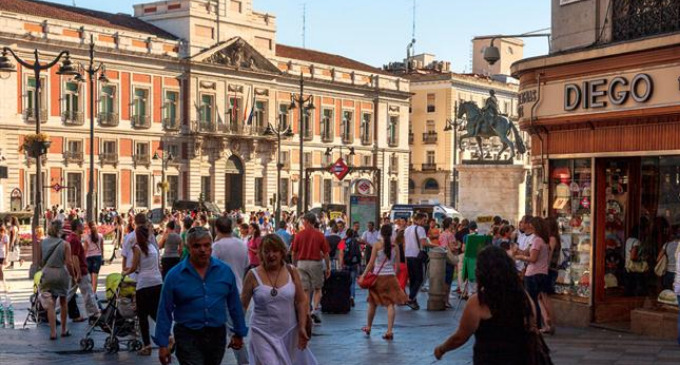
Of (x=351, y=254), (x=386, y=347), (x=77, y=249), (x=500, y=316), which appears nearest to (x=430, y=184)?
(x=351, y=254)

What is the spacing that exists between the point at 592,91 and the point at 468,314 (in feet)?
27.7

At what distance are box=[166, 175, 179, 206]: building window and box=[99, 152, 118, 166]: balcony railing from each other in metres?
4.27

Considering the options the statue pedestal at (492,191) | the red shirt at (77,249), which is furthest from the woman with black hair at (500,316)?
the statue pedestal at (492,191)

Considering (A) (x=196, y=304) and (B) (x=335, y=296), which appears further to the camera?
(B) (x=335, y=296)

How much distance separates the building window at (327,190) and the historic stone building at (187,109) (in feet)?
0.23

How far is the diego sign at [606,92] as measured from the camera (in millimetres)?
13312

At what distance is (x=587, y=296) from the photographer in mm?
14711

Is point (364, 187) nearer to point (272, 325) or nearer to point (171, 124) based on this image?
point (272, 325)

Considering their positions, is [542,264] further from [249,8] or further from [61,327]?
[249,8]

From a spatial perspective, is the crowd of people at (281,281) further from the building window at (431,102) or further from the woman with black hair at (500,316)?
the building window at (431,102)

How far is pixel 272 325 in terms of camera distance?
8000 mm

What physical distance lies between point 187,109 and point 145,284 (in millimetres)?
55616

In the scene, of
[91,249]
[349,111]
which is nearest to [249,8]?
[349,111]

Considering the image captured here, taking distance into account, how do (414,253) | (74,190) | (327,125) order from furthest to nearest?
1. (327,125)
2. (74,190)
3. (414,253)
